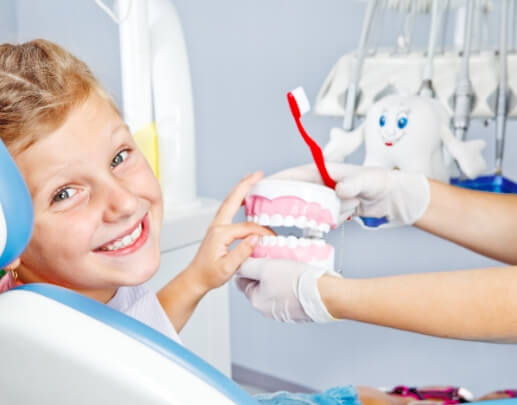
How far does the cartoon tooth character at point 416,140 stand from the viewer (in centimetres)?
129

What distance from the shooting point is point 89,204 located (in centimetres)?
79

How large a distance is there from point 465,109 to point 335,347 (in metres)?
0.98

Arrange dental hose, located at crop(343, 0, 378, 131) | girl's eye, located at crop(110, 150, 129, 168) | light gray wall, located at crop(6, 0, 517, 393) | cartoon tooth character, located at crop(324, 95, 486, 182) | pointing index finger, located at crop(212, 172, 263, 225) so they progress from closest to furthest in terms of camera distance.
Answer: girl's eye, located at crop(110, 150, 129, 168) < pointing index finger, located at crop(212, 172, 263, 225) < cartoon tooth character, located at crop(324, 95, 486, 182) < dental hose, located at crop(343, 0, 378, 131) < light gray wall, located at crop(6, 0, 517, 393)

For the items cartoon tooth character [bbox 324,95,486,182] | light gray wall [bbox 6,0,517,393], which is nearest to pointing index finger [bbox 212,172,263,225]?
cartoon tooth character [bbox 324,95,486,182]

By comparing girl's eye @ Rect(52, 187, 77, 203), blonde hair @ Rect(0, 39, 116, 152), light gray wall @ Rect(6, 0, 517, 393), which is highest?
blonde hair @ Rect(0, 39, 116, 152)

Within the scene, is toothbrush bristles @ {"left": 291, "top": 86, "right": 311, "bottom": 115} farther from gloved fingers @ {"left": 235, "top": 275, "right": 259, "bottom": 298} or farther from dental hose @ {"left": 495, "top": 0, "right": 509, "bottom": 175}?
dental hose @ {"left": 495, "top": 0, "right": 509, "bottom": 175}

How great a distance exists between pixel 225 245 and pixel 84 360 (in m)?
0.53

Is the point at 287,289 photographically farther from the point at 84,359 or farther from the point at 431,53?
the point at 431,53

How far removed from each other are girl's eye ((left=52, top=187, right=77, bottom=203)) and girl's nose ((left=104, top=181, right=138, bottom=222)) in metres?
0.04

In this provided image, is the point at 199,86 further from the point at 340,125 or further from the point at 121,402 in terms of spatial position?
the point at 121,402

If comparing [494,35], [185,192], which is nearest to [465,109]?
[494,35]

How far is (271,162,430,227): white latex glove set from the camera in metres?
1.08

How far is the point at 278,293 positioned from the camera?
2.88ft

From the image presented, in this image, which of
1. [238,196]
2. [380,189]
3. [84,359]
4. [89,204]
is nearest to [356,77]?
[380,189]
